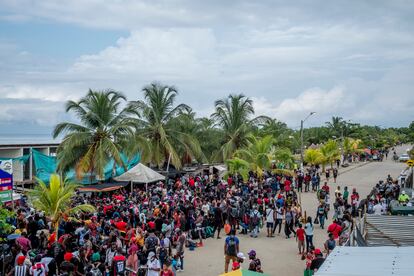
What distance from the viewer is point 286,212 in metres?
18.3

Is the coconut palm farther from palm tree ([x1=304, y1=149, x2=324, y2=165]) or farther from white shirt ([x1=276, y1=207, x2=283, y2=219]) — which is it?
white shirt ([x1=276, y1=207, x2=283, y2=219])

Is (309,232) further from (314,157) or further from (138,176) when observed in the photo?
(314,157)

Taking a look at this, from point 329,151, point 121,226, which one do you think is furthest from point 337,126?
point 121,226

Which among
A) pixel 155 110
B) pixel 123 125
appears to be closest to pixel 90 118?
pixel 123 125

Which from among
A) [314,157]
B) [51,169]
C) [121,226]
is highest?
[314,157]

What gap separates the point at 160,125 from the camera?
30.6 m

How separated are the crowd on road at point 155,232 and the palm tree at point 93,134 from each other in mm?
1848

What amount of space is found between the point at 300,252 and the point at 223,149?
20.3 meters

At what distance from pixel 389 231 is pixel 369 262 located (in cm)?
345

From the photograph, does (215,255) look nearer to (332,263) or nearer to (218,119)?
(332,263)

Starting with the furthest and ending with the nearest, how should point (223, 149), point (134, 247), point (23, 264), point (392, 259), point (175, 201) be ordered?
point (223, 149) < point (175, 201) < point (134, 247) < point (23, 264) < point (392, 259)

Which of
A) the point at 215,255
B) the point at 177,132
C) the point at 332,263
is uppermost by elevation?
the point at 177,132

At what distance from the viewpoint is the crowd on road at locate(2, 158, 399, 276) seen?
11.6 meters

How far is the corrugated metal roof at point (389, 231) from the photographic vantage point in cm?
1010
